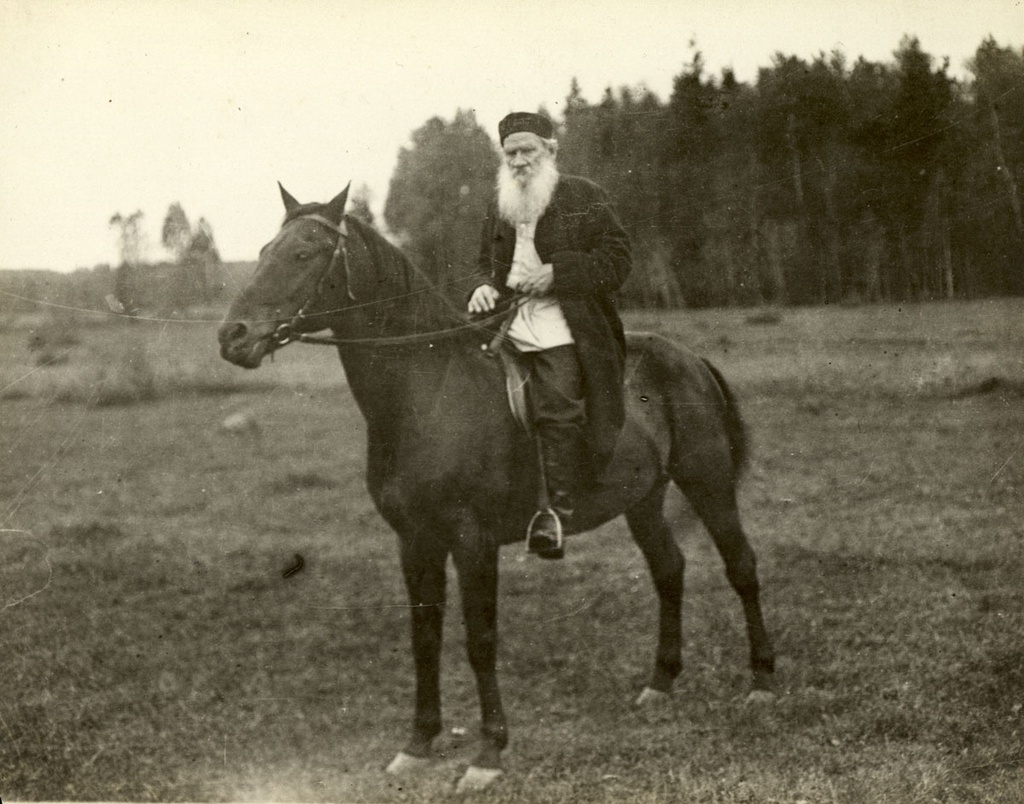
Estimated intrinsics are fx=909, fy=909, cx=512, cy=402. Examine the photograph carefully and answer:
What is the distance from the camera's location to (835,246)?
4.46 metres

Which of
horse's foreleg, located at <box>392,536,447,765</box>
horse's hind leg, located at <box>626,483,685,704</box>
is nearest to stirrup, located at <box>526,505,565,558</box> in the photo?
horse's foreleg, located at <box>392,536,447,765</box>

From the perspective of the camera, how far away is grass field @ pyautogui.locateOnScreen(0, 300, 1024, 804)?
432 centimetres

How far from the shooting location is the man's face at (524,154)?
164 inches

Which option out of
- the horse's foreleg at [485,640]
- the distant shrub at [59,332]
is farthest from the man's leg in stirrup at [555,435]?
the distant shrub at [59,332]

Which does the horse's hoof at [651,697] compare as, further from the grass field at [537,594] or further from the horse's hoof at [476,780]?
the horse's hoof at [476,780]

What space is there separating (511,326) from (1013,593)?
2.82 m

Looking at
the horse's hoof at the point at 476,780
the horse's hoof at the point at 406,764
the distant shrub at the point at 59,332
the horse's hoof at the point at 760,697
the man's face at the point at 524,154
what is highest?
the man's face at the point at 524,154

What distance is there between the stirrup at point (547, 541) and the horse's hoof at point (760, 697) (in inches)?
47.4

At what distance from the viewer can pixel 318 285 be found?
12.7ft

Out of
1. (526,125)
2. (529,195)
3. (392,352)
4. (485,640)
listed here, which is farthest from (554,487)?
(526,125)

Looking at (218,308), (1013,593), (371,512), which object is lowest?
(1013,593)

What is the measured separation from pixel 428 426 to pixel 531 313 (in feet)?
2.29

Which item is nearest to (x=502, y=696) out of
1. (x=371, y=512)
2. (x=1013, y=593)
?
(x=371, y=512)

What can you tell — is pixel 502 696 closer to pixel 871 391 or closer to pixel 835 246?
pixel 871 391
